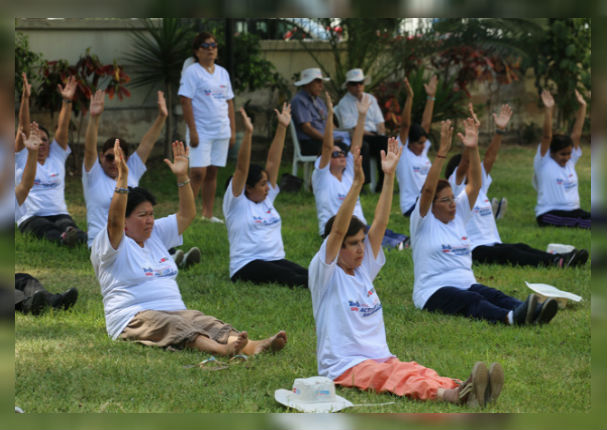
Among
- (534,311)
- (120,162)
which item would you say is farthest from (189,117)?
(534,311)

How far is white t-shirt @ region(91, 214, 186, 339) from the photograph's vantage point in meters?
5.46

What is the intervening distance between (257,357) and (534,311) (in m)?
2.03

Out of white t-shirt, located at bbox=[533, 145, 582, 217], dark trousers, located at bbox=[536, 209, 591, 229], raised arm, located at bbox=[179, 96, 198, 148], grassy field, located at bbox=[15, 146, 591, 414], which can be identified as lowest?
grassy field, located at bbox=[15, 146, 591, 414]

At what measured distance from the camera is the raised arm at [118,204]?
5016 mm

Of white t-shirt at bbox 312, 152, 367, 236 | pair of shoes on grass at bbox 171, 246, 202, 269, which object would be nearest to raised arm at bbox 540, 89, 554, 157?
white t-shirt at bbox 312, 152, 367, 236

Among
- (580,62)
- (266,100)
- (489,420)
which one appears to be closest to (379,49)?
(266,100)

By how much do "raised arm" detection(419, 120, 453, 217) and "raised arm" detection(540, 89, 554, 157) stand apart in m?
2.99

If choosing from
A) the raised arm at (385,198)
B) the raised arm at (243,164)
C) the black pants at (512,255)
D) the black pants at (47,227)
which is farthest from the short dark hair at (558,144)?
the raised arm at (385,198)

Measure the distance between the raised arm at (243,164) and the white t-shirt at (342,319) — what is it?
7.49ft

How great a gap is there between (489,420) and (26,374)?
2.72m

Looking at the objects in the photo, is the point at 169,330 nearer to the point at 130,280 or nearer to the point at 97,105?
the point at 130,280

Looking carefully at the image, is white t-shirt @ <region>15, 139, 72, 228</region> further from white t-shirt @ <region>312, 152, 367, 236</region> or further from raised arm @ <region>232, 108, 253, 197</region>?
white t-shirt @ <region>312, 152, 367, 236</region>

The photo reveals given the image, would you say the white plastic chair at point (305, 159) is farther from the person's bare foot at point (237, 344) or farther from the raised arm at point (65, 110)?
the person's bare foot at point (237, 344)

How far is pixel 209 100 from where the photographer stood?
32.2 ft
